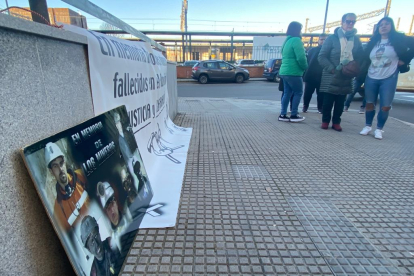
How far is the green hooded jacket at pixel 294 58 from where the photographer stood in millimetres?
5066

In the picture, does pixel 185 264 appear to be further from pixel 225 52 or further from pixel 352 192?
pixel 225 52

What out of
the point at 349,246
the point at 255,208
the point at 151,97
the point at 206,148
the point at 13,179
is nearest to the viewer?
the point at 13,179

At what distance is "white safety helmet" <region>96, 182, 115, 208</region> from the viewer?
5.02 feet

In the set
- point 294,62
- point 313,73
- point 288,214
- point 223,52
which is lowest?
point 288,214

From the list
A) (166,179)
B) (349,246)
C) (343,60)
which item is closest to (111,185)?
(166,179)

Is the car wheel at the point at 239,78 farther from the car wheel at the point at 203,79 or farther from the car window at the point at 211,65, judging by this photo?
the car wheel at the point at 203,79

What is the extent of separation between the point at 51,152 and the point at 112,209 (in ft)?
1.87

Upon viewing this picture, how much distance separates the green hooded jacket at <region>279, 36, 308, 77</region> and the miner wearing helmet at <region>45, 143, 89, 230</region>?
4873 millimetres

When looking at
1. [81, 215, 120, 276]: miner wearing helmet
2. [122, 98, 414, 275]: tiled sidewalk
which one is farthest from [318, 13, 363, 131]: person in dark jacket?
[81, 215, 120, 276]: miner wearing helmet

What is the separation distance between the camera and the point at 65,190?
4.15ft

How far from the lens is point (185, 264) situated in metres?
1.59

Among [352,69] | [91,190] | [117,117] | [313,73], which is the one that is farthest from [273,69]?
[91,190]

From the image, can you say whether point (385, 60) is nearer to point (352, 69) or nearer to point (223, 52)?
point (352, 69)

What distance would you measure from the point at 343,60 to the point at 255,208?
3.68 m
